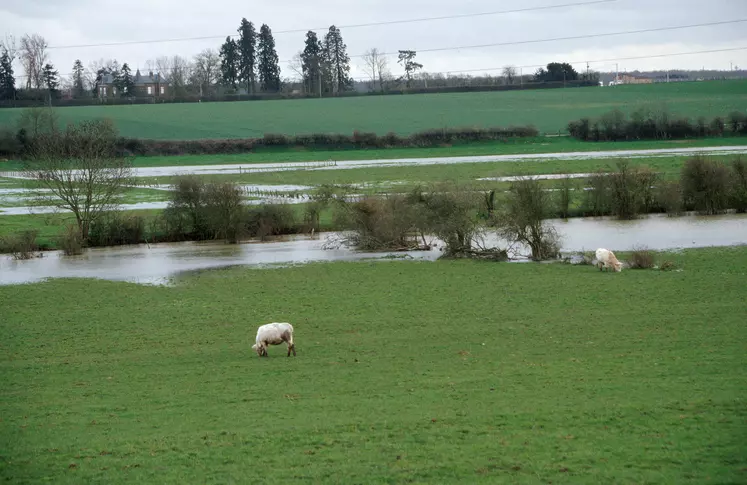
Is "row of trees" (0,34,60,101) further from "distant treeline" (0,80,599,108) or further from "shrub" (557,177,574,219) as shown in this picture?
"shrub" (557,177,574,219)

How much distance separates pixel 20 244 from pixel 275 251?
16.8m

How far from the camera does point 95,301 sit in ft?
113

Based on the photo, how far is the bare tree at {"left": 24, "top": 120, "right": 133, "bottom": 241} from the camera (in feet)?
185

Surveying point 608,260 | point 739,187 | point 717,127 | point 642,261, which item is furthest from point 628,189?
point 717,127

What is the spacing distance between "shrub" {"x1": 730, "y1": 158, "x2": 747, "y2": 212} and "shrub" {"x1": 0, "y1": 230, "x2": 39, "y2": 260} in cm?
4992

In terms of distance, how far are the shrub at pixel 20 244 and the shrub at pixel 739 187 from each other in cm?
4992

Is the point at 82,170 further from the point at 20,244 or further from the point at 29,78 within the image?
the point at 29,78

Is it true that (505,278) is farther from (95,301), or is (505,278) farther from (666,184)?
(666,184)

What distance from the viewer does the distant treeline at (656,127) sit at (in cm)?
11562

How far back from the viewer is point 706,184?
199 ft

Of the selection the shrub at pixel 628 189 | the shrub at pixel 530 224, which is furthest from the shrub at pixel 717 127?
the shrub at pixel 530 224

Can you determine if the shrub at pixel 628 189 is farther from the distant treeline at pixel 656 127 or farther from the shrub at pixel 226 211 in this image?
the distant treeline at pixel 656 127

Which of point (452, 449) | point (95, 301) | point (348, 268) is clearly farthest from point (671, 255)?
point (452, 449)

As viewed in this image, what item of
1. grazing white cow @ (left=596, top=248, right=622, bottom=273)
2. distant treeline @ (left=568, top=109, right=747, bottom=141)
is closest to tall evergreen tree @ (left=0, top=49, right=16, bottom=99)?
distant treeline @ (left=568, top=109, right=747, bottom=141)
